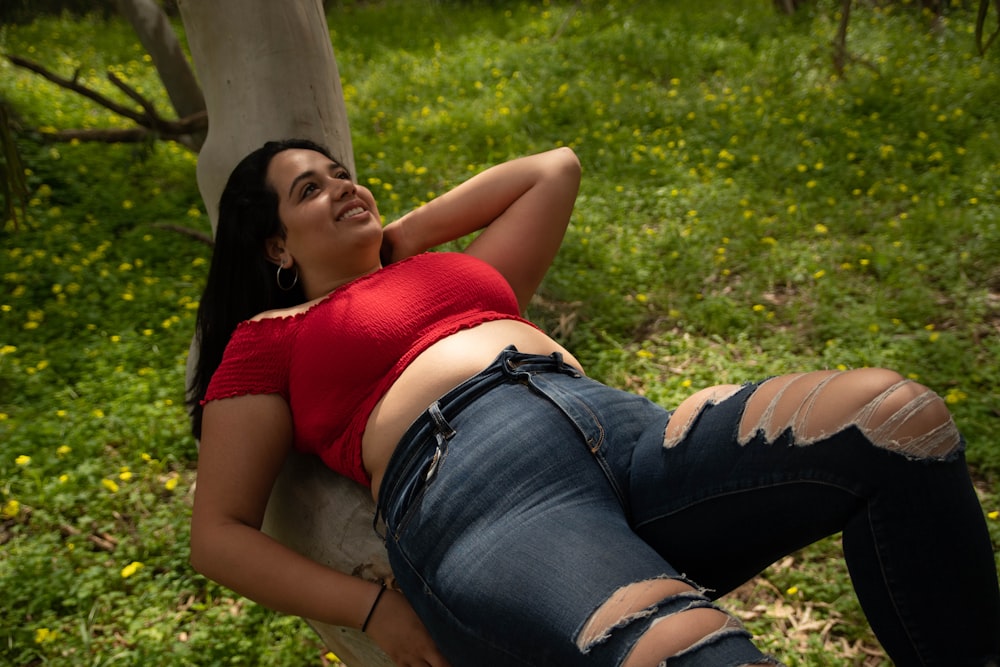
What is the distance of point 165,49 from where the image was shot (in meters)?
4.84

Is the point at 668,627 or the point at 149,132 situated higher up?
the point at 149,132

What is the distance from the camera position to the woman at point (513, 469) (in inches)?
49.6

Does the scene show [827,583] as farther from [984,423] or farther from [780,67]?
[780,67]

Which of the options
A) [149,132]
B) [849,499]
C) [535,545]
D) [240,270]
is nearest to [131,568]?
[240,270]

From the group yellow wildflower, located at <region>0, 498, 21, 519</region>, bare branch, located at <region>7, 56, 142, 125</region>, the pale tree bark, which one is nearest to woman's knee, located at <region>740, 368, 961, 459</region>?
the pale tree bark

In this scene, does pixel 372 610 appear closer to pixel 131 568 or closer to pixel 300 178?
pixel 300 178

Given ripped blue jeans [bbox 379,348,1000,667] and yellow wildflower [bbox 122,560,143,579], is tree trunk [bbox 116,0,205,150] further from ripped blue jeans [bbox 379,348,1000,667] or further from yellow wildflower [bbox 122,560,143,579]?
ripped blue jeans [bbox 379,348,1000,667]

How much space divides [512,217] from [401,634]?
1187 millimetres

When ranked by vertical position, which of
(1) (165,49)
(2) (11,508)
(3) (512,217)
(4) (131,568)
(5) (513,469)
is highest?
(1) (165,49)

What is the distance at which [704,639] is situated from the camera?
120 cm

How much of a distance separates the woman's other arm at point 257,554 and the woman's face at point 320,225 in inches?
18.1

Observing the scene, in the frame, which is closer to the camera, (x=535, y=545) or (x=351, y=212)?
(x=535, y=545)

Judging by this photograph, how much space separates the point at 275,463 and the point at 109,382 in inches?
85.5

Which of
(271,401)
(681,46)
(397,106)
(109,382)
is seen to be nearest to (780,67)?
(681,46)
